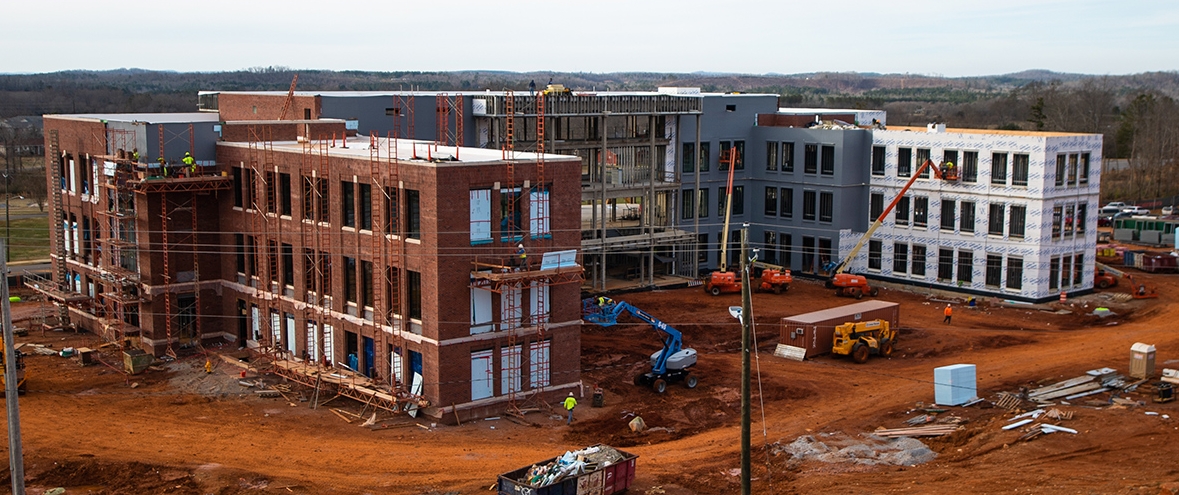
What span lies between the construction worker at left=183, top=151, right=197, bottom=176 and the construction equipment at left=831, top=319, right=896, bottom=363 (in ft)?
91.7

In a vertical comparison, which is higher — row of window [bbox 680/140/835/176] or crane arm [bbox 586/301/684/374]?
row of window [bbox 680/140/835/176]

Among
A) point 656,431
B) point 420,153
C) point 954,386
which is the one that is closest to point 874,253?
point 954,386

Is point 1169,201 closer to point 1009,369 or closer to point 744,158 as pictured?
point 744,158

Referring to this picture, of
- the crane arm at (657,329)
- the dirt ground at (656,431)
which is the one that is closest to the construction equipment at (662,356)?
the crane arm at (657,329)

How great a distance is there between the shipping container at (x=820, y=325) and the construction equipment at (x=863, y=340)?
0.49 metres

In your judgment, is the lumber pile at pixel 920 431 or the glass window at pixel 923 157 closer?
the lumber pile at pixel 920 431

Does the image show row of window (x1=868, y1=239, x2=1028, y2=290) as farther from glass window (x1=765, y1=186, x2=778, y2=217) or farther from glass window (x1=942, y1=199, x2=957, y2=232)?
glass window (x1=765, y1=186, x2=778, y2=217)

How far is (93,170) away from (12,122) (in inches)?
4801

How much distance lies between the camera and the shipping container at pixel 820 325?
4716cm

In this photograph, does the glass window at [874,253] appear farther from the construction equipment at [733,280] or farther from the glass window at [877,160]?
the construction equipment at [733,280]

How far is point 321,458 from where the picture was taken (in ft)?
110

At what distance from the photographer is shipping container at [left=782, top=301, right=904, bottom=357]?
4716 cm

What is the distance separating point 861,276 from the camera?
61719mm

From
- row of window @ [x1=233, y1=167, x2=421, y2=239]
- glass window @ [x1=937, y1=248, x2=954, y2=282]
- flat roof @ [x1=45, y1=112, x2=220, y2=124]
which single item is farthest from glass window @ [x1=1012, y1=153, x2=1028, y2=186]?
flat roof @ [x1=45, y1=112, x2=220, y2=124]
